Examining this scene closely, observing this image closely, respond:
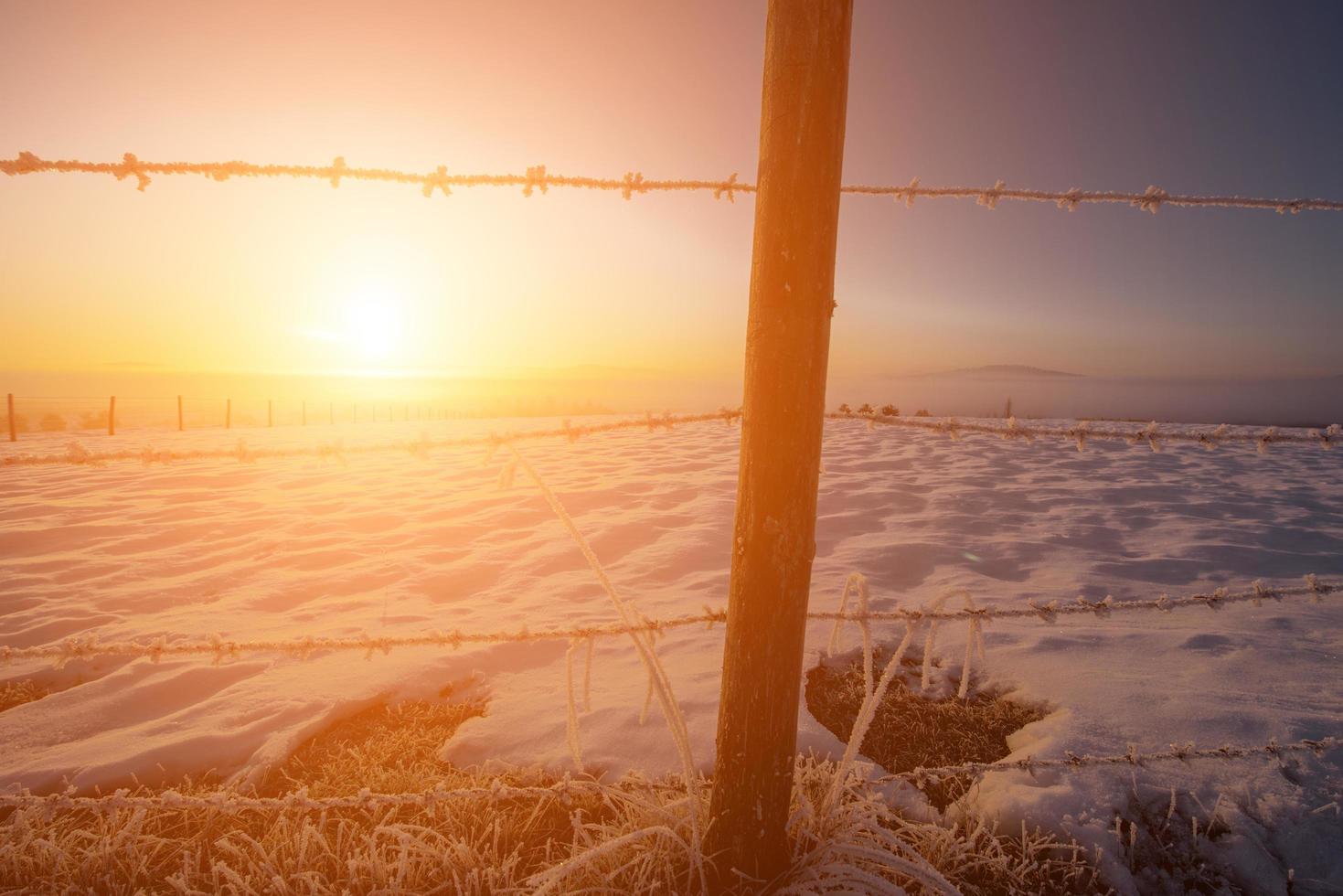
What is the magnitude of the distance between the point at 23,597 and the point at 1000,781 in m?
5.64

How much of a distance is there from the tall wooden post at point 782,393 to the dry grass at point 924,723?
1.10 metres

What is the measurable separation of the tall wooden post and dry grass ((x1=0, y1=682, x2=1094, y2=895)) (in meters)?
0.27

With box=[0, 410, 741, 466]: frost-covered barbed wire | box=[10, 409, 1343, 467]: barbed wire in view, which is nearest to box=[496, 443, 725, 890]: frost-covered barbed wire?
box=[0, 410, 741, 466]: frost-covered barbed wire

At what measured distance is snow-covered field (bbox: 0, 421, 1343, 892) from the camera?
2.20 metres

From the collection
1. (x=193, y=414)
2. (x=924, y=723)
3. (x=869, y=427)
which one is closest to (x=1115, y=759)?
(x=924, y=723)

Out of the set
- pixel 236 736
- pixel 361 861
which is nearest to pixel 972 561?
pixel 361 861

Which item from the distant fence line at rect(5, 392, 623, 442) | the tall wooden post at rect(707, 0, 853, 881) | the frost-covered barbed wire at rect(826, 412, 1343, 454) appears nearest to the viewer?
the tall wooden post at rect(707, 0, 853, 881)

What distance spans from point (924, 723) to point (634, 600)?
5.87 ft

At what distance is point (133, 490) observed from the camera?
22.2 ft

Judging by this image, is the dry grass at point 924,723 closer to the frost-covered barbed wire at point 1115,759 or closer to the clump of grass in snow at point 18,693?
the frost-covered barbed wire at point 1115,759

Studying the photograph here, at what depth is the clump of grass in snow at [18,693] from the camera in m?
2.64

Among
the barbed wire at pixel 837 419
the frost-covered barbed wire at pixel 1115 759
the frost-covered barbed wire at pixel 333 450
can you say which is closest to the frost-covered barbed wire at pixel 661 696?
the frost-covered barbed wire at pixel 333 450

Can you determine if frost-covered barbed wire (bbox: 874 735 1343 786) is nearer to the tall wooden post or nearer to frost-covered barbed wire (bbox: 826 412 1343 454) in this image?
the tall wooden post

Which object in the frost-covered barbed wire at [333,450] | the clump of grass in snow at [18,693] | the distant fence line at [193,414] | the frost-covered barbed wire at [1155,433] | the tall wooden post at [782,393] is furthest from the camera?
the distant fence line at [193,414]
